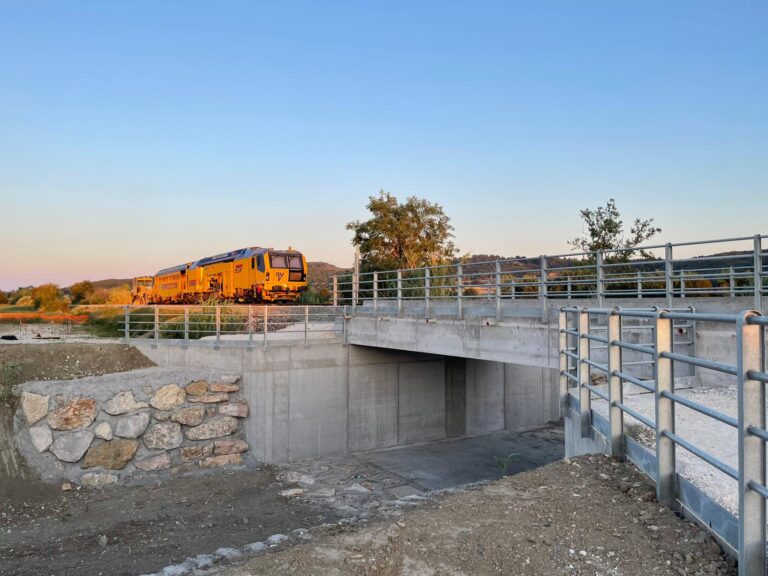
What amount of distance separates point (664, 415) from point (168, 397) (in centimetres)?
1348

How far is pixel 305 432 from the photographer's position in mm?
16844

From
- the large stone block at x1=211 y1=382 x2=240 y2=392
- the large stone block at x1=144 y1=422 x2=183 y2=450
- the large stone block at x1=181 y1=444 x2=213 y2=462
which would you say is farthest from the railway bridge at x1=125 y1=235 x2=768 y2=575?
the large stone block at x1=144 y1=422 x2=183 y2=450

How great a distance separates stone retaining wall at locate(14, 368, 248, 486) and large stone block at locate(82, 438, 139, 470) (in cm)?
2

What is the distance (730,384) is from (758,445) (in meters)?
6.53

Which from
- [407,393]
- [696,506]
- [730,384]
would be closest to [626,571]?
[696,506]

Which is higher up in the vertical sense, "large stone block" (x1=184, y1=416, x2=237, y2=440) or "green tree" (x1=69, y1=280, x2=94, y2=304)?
"green tree" (x1=69, y1=280, x2=94, y2=304)

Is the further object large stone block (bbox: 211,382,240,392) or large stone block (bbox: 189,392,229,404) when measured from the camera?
large stone block (bbox: 211,382,240,392)

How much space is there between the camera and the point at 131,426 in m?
14.1

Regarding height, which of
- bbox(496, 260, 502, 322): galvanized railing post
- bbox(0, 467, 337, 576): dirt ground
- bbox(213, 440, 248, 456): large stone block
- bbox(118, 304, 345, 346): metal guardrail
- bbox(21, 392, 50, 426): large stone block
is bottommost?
bbox(0, 467, 337, 576): dirt ground

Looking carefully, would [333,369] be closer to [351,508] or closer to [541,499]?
[351,508]

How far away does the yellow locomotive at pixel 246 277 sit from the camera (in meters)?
26.6

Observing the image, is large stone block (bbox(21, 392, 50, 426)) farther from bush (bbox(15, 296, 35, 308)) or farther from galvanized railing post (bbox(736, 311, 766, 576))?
bush (bbox(15, 296, 35, 308))

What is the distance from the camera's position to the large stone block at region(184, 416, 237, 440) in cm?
1492

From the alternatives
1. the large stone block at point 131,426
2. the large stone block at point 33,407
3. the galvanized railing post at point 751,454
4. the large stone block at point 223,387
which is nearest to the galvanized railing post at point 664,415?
the galvanized railing post at point 751,454
